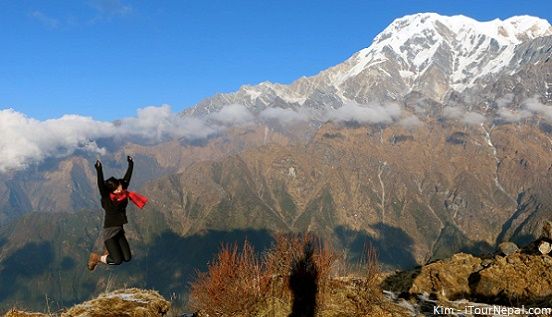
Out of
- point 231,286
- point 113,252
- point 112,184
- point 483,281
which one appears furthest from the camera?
point 483,281

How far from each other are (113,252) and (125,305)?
7.05 feet

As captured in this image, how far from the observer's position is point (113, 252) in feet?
50.1

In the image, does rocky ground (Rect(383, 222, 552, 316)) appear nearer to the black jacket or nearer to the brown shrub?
the brown shrub

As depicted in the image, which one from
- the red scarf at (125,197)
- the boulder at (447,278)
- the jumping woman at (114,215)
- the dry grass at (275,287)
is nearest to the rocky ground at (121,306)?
the dry grass at (275,287)

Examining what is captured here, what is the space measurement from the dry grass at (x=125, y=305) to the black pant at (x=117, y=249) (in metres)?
1.62

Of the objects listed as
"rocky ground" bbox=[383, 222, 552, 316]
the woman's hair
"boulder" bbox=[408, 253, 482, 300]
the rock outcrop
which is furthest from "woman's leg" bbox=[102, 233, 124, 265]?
"boulder" bbox=[408, 253, 482, 300]

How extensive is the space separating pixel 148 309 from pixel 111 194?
4.18m

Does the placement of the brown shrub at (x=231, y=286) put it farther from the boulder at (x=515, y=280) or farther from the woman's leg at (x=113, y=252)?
the boulder at (x=515, y=280)

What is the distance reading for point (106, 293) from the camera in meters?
17.6

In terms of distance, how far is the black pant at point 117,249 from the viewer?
50.0ft

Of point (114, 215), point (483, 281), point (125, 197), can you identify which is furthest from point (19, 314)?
point (483, 281)

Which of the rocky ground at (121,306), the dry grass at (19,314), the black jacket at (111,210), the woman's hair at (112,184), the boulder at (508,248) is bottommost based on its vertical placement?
the dry grass at (19,314)

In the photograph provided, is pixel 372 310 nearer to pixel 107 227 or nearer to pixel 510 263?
pixel 107 227

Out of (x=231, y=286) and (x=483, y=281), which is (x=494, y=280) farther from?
(x=231, y=286)
